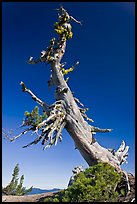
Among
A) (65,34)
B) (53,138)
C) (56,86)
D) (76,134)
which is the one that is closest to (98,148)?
(76,134)

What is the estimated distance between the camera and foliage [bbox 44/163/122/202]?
19.5 feet

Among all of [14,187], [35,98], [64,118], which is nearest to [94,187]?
[64,118]

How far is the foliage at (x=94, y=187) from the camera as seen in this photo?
19.5 feet

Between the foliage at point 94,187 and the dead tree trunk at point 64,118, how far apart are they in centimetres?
194

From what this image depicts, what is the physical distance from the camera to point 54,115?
8.80m

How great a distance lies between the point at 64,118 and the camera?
920 centimetres

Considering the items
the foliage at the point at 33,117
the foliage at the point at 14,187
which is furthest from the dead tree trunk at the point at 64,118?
the foliage at the point at 14,187

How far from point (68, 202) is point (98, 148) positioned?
3411 millimetres

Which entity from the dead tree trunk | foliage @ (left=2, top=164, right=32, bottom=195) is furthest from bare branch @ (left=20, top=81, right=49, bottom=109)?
foliage @ (left=2, top=164, right=32, bottom=195)

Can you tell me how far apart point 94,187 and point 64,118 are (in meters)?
3.57

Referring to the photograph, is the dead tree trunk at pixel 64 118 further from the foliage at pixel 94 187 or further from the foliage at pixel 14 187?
the foliage at pixel 14 187

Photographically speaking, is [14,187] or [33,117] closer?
[33,117]

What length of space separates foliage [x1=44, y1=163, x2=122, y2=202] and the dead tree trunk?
1.94 m

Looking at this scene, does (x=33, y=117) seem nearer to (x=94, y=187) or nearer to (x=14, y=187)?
(x=94, y=187)
